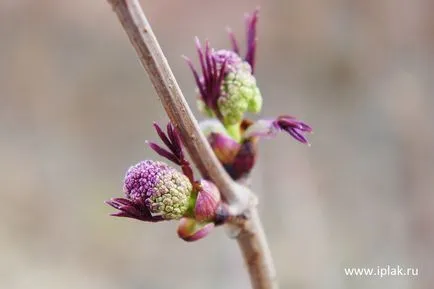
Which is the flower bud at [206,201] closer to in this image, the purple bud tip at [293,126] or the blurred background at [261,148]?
the purple bud tip at [293,126]

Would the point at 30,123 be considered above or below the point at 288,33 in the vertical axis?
below

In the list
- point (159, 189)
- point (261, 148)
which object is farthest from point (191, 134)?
point (261, 148)

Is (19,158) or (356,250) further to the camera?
(19,158)

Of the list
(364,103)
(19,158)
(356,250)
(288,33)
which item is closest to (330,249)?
Answer: (356,250)

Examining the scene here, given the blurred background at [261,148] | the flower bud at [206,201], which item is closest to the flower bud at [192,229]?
the flower bud at [206,201]

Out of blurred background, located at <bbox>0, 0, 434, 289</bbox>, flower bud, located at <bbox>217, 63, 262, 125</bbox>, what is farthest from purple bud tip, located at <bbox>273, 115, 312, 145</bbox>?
blurred background, located at <bbox>0, 0, 434, 289</bbox>

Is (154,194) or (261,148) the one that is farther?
(261,148)

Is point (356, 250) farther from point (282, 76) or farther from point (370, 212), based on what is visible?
point (282, 76)

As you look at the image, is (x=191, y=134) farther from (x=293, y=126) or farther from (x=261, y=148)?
(x=261, y=148)
